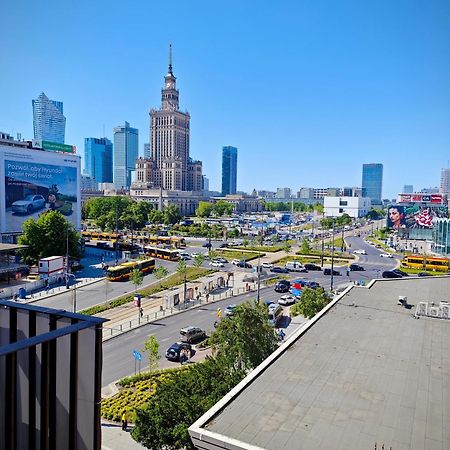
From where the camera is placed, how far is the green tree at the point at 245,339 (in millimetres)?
16703

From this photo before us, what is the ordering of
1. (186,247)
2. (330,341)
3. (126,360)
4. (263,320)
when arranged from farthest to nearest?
(186,247)
(126,360)
(263,320)
(330,341)

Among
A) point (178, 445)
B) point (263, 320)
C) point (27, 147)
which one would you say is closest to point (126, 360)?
point (263, 320)

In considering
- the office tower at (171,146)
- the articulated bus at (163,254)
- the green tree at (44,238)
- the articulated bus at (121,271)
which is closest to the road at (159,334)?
the articulated bus at (121,271)

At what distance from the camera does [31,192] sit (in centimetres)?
6222

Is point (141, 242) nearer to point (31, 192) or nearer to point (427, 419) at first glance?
point (31, 192)

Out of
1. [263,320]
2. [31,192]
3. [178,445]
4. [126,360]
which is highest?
[31,192]

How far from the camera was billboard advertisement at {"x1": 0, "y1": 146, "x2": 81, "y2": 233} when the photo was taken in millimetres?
58656

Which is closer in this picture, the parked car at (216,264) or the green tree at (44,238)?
the green tree at (44,238)

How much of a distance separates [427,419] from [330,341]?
221 inches

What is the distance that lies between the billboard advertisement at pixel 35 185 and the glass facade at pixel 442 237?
61914mm

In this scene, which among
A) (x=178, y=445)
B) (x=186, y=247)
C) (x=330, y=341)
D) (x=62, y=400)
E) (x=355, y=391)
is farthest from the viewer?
(x=186, y=247)

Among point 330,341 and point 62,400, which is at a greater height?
point 62,400

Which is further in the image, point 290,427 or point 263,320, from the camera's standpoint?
point 263,320

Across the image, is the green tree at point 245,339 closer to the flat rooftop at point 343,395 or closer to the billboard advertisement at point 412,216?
the flat rooftop at point 343,395
